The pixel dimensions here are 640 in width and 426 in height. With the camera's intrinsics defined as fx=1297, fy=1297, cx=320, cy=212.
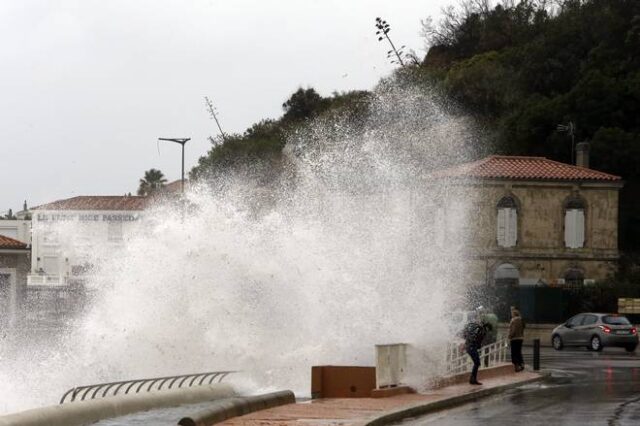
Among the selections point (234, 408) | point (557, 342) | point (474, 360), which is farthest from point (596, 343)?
point (234, 408)

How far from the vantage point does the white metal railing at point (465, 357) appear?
85.4 feet

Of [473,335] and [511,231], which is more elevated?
[511,231]

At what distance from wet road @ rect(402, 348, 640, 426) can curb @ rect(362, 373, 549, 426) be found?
0.75 ft

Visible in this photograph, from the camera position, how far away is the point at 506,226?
59031 mm

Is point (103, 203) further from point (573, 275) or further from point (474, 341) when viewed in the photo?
point (474, 341)

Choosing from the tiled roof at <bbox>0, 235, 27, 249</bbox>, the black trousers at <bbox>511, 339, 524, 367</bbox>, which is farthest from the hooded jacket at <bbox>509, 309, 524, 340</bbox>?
the tiled roof at <bbox>0, 235, 27, 249</bbox>

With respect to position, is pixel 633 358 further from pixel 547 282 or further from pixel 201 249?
pixel 547 282

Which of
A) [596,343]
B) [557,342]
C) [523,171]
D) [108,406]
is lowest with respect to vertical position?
[557,342]

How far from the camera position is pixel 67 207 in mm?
111938

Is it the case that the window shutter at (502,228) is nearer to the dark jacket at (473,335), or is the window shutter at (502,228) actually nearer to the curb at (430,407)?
the curb at (430,407)

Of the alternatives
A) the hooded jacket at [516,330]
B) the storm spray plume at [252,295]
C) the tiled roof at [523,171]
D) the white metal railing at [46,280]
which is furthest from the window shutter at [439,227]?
the white metal railing at [46,280]

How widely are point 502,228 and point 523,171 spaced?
3.00m

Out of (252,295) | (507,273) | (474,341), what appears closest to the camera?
(474,341)

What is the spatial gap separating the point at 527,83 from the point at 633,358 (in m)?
43.1
